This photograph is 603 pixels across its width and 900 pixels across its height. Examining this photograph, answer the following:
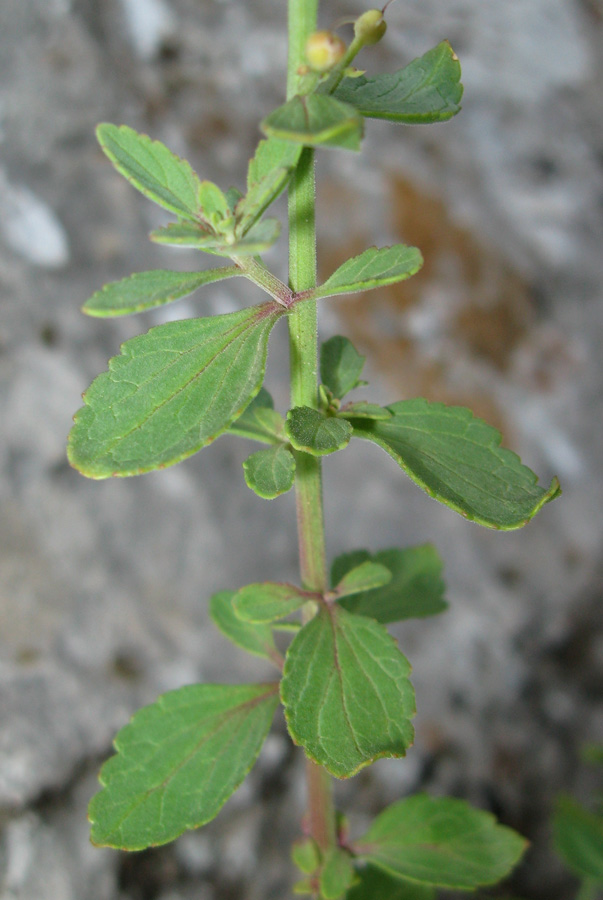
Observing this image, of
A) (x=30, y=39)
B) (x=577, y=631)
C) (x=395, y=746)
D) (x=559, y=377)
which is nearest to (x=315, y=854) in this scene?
(x=395, y=746)

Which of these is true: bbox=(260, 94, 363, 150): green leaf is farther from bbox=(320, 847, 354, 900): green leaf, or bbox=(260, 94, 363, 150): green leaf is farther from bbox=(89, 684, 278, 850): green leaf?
bbox=(320, 847, 354, 900): green leaf

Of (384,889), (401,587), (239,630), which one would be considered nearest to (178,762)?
(239,630)

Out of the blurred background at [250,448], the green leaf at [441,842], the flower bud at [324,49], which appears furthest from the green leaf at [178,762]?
the flower bud at [324,49]

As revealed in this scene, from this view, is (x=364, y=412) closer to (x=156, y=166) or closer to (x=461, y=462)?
(x=461, y=462)

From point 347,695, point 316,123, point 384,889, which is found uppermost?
point 316,123

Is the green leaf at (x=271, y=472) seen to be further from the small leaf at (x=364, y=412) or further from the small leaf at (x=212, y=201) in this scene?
the small leaf at (x=212, y=201)
